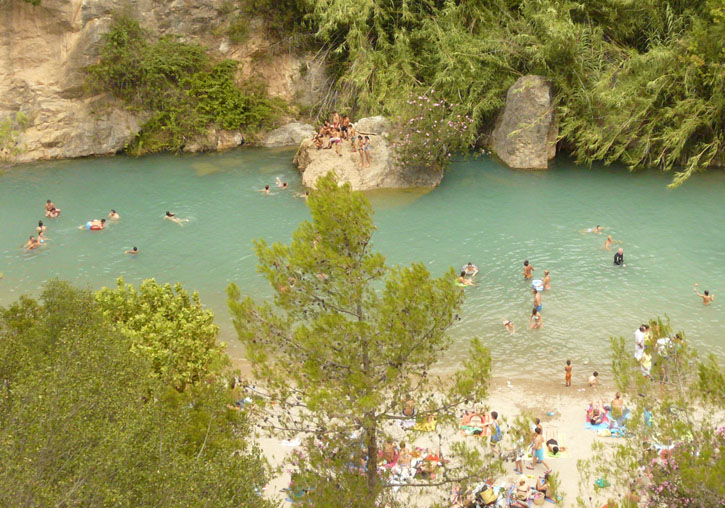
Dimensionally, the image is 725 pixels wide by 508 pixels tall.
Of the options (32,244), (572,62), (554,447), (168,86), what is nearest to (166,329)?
(554,447)

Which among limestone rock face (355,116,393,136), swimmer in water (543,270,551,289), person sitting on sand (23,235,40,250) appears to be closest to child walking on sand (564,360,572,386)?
swimmer in water (543,270,551,289)

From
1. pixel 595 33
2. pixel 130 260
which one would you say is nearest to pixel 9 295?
pixel 130 260

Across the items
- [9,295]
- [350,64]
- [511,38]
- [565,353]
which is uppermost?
[511,38]

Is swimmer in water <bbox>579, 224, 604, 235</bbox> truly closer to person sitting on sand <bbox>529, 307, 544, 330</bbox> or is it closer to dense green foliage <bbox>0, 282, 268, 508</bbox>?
person sitting on sand <bbox>529, 307, 544, 330</bbox>

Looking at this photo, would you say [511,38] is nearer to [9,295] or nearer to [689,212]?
[689,212]

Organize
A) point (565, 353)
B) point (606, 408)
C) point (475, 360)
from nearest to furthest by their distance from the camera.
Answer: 1. point (475, 360)
2. point (606, 408)
3. point (565, 353)

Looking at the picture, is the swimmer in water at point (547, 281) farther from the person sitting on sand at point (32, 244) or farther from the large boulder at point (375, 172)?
the person sitting on sand at point (32, 244)

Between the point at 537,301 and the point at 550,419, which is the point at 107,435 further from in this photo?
the point at 537,301
